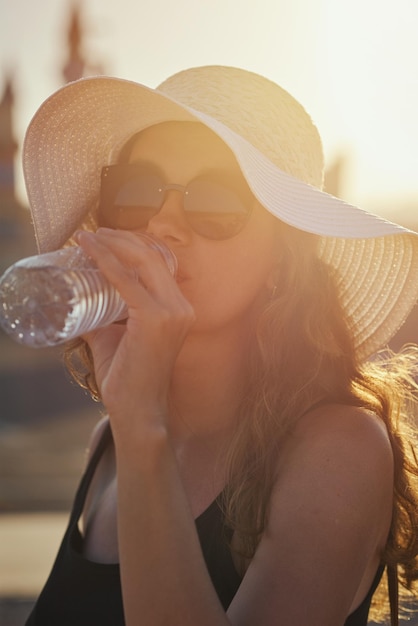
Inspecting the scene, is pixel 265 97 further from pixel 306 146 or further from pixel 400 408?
pixel 400 408

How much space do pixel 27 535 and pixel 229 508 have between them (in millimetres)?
4055

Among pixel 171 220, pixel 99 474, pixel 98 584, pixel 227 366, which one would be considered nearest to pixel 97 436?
pixel 99 474

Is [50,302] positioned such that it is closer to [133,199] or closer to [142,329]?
[142,329]

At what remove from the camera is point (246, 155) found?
2.45 meters

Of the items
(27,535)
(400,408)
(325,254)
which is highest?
(325,254)

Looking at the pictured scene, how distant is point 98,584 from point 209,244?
941mm

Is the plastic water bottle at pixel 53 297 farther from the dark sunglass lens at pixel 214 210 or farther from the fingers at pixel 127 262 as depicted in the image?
the dark sunglass lens at pixel 214 210

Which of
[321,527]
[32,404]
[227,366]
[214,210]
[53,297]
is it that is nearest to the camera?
[53,297]

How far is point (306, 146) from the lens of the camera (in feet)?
9.29

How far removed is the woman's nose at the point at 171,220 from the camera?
2.59 m

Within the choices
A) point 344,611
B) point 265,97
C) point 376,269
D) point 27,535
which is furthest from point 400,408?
point 27,535

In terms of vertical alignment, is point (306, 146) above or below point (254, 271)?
above

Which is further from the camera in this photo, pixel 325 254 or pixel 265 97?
pixel 325 254

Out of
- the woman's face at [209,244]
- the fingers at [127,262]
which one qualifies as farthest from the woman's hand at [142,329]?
the woman's face at [209,244]
